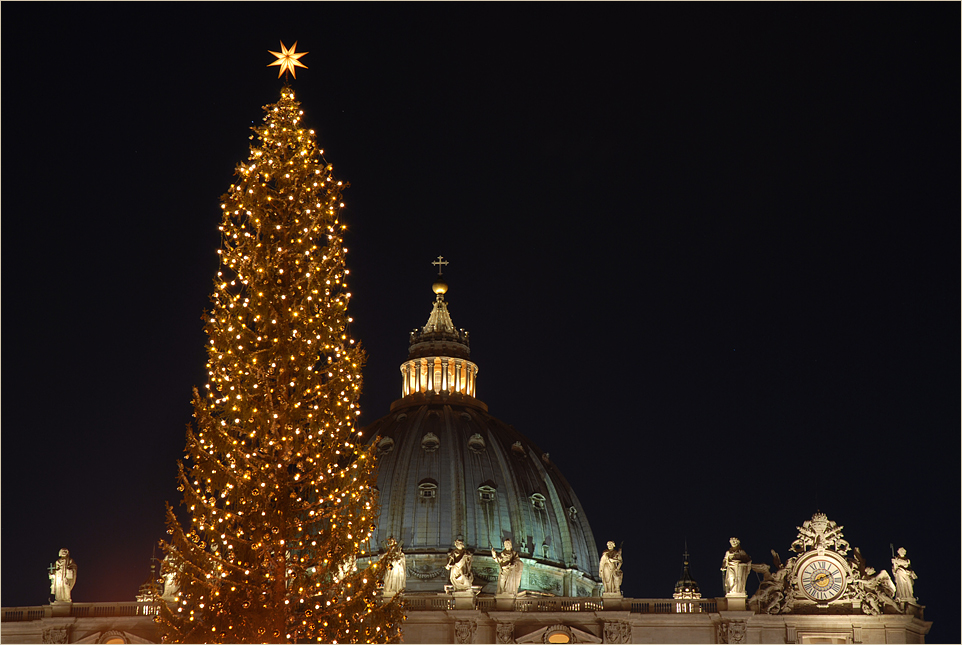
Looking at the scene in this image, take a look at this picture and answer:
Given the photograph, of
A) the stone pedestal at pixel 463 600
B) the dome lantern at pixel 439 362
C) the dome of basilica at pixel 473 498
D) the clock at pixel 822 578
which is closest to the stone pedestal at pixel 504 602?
the stone pedestal at pixel 463 600

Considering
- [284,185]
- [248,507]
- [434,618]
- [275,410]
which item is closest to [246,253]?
[284,185]

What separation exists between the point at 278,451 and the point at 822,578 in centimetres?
4214

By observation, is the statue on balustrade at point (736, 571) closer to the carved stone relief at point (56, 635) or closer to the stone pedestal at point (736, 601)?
the stone pedestal at point (736, 601)

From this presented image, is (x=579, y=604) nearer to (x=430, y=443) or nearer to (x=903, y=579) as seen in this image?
(x=903, y=579)

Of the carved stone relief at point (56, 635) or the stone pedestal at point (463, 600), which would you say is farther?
the stone pedestal at point (463, 600)

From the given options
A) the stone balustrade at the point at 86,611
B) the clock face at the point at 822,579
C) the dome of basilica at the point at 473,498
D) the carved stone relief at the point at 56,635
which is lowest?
the carved stone relief at the point at 56,635

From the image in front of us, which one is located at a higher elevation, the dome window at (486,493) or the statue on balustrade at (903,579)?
the dome window at (486,493)

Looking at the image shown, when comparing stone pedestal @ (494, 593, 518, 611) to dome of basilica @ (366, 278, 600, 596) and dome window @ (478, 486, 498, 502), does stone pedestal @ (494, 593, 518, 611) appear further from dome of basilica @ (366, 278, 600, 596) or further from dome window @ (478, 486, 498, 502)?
dome window @ (478, 486, 498, 502)

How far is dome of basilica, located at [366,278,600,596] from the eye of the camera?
91.9 meters

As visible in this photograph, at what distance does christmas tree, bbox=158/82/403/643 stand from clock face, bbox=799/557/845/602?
38908 millimetres

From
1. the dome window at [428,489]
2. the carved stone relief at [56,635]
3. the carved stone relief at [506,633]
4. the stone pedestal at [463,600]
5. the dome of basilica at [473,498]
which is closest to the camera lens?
the carved stone relief at [506,633]

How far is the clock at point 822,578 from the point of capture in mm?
61312

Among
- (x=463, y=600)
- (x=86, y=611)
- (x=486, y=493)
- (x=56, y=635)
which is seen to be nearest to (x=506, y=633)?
(x=463, y=600)

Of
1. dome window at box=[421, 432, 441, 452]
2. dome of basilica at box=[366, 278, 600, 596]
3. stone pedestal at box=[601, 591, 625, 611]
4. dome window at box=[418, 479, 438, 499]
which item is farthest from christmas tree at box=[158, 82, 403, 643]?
dome window at box=[421, 432, 441, 452]
